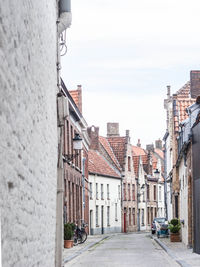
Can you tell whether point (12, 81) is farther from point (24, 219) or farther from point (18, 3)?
point (24, 219)

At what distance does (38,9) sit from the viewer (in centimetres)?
804

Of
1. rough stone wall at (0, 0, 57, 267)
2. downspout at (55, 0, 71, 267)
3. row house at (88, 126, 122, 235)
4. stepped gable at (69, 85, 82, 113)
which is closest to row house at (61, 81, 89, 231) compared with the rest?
stepped gable at (69, 85, 82, 113)

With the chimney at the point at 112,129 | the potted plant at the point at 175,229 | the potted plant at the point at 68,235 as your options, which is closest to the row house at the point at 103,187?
the chimney at the point at 112,129

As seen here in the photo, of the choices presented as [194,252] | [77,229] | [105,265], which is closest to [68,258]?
[105,265]

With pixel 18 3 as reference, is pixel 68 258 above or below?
below

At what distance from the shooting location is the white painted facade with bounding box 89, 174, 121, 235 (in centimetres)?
4934

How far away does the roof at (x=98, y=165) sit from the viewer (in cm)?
5048

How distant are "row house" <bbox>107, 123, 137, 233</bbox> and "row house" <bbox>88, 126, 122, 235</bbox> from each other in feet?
2.45

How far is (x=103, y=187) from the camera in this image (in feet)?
173

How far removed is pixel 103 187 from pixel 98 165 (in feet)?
6.20

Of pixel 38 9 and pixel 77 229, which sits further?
pixel 77 229

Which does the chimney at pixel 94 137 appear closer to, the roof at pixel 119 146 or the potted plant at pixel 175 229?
the roof at pixel 119 146

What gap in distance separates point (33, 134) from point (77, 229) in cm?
2390

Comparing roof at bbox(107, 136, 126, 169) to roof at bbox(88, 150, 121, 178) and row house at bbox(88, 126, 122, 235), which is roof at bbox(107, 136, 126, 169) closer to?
row house at bbox(88, 126, 122, 235)
